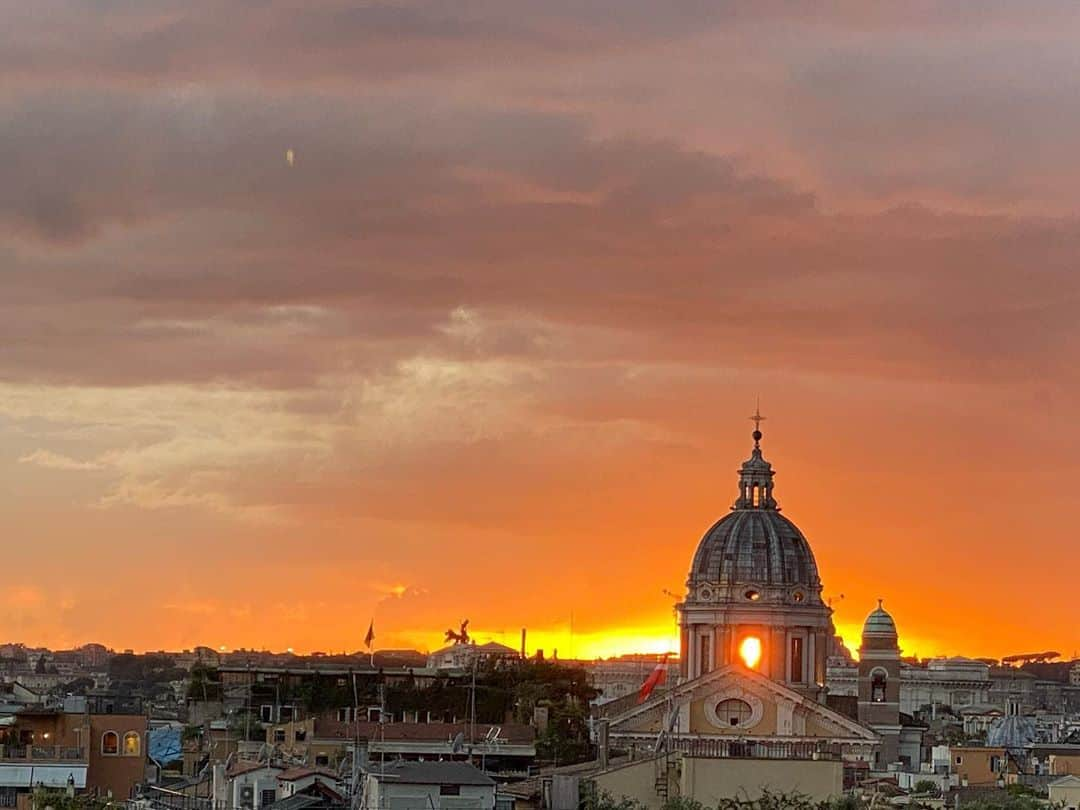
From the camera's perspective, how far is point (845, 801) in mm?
81125

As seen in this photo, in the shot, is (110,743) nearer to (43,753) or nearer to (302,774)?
(43,753)

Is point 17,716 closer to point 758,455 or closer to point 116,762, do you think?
point 116,762

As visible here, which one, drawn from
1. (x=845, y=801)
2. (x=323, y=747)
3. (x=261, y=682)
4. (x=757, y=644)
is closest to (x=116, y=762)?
(x=323, y=747)

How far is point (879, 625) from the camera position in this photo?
509 feet

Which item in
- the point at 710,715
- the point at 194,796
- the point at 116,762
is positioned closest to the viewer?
the point at 194,796

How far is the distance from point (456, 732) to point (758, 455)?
99.2 ft

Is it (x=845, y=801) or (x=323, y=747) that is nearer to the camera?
(x=845, y=801)

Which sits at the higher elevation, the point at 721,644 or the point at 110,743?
the point at 721,644

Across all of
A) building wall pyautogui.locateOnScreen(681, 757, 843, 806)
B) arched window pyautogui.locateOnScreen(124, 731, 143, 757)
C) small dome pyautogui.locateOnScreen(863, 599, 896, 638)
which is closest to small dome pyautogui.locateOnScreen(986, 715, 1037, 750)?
small dome pyautogui.locateOnScreen(863, 599, 896, 638)

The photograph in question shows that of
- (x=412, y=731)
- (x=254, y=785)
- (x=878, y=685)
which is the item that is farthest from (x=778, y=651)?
(x=254, y=785)

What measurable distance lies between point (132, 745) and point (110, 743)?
79cm

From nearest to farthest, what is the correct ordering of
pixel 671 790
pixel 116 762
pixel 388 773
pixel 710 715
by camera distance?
pixel 388 773 < pixel 671 790 < pixel 116 762 < pixel 710 715

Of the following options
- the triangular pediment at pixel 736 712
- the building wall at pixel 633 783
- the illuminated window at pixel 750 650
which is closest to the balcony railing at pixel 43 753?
the building wall at pixel 633 783

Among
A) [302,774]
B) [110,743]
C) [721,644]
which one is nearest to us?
[302,774]
